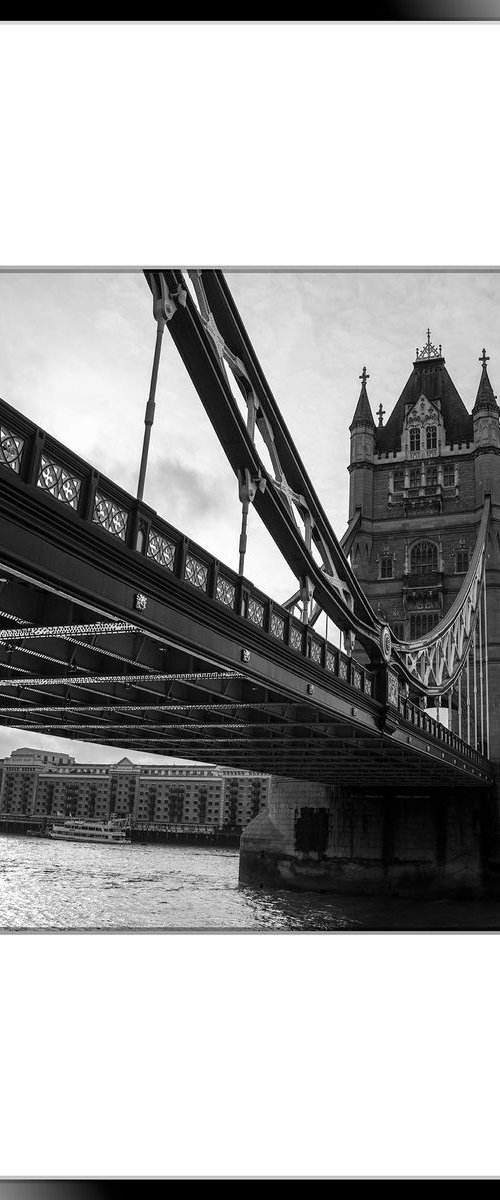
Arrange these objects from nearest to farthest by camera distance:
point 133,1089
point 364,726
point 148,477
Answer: point 133,1089, point 148,477, point 364,726

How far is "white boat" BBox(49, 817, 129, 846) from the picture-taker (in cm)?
6568

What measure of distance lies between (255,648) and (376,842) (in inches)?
1097

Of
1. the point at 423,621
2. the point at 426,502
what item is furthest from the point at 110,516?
the point at 426,502

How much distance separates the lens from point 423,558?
6200 centimetres

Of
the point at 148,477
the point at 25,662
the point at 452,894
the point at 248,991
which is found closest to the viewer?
the point at 248,991

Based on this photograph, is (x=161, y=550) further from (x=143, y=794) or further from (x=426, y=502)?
(x=143, y=794)

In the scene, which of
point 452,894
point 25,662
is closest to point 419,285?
point 25,662

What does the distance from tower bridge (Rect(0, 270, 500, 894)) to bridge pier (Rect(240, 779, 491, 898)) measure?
0.08 metres

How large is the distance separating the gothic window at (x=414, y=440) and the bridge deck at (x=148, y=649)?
121 ft

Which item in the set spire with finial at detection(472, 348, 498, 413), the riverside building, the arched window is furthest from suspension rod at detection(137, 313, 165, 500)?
the arched window
